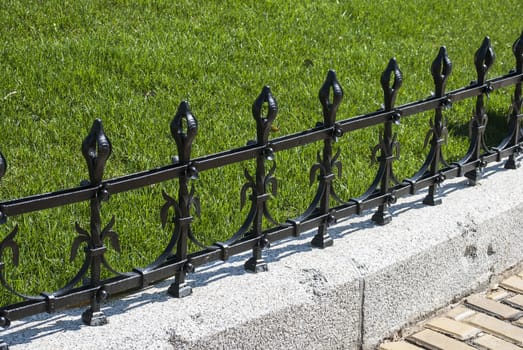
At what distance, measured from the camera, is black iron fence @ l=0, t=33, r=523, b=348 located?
9.68ft

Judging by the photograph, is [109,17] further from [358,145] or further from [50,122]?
[358,145]

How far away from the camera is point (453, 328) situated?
3.97m

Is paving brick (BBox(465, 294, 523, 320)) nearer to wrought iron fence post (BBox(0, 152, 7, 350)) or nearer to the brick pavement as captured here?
the brick pavement

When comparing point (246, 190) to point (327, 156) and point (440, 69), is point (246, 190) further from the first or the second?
point (440, 69)

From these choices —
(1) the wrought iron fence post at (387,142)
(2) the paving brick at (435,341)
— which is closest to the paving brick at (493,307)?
(2) the paving brick at (435,341)

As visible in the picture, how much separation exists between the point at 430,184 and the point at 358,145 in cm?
91

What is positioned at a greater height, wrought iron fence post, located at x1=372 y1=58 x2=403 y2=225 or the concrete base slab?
wrought iron fence post, located at x1=372 y1=58 x2=403 y2=225

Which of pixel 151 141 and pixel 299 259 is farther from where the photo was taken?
pixel 151 141

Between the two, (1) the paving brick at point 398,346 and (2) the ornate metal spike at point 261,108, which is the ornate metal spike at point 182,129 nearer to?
(2) the ornate metal spike at point 261,108

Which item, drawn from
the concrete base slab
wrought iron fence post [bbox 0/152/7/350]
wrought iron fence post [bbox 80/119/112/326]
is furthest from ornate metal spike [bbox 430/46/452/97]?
wrought iron fence post [bbox 0/152/7/350]

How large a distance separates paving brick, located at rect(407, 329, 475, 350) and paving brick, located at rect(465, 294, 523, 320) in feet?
1.18

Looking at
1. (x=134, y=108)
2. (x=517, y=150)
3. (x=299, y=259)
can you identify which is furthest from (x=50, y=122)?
(x=517, y=150)

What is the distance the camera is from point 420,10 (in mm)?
8047

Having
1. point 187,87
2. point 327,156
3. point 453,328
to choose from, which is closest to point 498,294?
point 453,328
